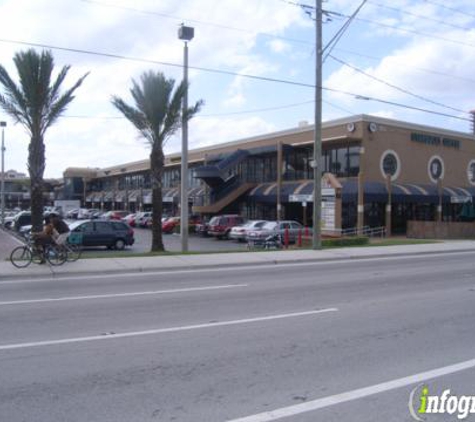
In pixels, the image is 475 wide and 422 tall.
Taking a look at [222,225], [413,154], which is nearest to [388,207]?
[413,154]

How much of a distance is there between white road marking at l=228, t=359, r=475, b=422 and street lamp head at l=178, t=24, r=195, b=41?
59.9ft

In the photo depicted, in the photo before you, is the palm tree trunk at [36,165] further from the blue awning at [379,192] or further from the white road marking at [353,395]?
the blue awning at [379,192]

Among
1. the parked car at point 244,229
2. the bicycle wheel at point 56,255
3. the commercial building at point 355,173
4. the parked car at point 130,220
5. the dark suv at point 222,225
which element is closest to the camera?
the bicycle wheel at point 56,255

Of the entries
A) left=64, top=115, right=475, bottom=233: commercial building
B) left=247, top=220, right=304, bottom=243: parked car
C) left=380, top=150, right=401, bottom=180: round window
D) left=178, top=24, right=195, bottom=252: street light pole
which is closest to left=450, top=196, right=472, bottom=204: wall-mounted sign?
left=64, top=115, right=475, bottom=233: commercial building

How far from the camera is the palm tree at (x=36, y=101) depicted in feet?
64.6

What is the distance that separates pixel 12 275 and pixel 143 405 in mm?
10427

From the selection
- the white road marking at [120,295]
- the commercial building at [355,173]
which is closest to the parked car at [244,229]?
the commercial building at [355,173]

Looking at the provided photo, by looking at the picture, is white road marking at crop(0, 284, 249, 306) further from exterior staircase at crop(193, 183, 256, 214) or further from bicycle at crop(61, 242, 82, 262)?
→ exterior staircase at crop(193, 183, 256, 214)

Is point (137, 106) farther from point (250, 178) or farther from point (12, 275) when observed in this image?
point (250, 178)

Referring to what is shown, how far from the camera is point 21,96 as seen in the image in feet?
64.8

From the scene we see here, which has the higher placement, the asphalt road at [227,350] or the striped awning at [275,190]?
the striped awning at [275,190]

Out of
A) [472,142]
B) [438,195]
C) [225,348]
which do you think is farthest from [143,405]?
[472,142]

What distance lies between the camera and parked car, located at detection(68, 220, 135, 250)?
25.9 meters

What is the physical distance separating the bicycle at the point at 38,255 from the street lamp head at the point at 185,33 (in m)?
10.3
